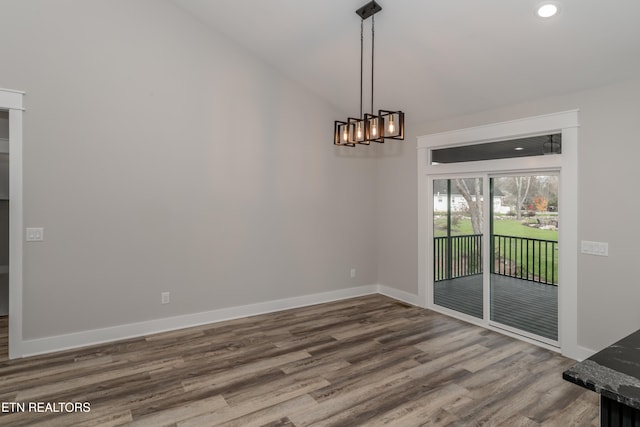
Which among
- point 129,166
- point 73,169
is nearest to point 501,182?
point 129,166

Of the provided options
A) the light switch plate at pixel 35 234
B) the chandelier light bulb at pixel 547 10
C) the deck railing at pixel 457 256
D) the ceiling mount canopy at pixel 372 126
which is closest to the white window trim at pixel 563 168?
the deck railing at pixel 457 256

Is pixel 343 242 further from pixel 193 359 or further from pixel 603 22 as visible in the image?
pixel 603 22

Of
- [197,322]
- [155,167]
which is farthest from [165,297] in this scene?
[155,167]

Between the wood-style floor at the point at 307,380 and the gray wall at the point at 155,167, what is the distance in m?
0.68

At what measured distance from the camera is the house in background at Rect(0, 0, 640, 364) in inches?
125

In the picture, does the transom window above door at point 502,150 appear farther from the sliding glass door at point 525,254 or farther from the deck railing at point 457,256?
the deck railing at point 457,256

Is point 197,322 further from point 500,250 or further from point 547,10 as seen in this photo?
point 547,10

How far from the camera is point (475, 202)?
14.6ft

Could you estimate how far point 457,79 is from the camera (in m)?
3.84

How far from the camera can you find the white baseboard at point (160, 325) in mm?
3488

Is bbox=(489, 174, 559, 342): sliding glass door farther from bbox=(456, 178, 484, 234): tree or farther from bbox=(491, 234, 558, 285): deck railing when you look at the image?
bbox=(456, 178, 484, 234): tree

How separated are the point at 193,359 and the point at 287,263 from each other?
1.92 meters

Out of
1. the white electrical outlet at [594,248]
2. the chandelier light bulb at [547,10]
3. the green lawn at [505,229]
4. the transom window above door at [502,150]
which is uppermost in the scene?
the chandelier light bulb at [547,10]

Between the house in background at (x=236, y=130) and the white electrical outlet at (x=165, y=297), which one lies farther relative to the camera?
the white electrical outlet at (x=165, y=297)
